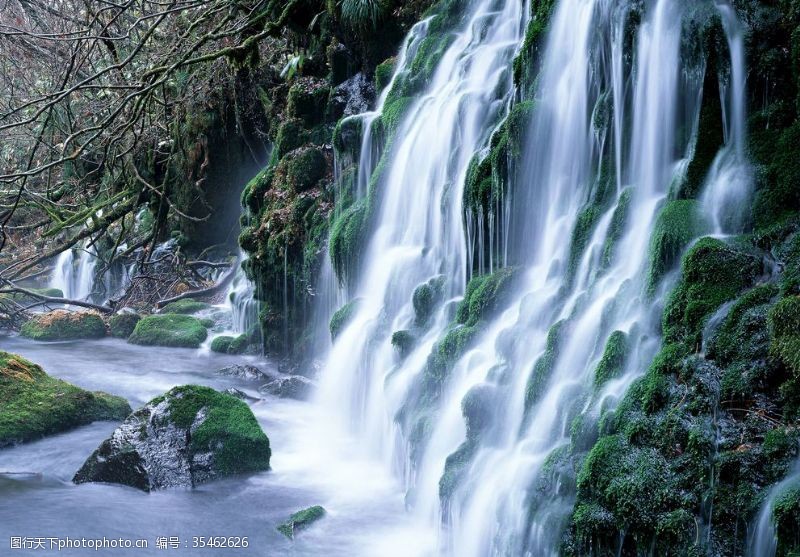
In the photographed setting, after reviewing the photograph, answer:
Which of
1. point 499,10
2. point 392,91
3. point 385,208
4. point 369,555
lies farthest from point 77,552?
point 499,10

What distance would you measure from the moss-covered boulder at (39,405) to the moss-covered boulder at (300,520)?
335 centimetres

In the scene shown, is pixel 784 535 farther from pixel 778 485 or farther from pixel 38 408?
pixel 38 408

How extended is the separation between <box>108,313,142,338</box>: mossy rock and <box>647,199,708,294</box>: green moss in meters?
12.2

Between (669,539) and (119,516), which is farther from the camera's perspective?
(119,516)

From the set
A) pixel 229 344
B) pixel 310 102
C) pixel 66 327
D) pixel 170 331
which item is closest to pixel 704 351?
pixel 310 102

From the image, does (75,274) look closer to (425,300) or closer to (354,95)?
Answer: (354,95)

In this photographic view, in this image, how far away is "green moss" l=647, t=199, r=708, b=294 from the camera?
5.99 metres

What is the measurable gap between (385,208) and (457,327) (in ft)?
10.1

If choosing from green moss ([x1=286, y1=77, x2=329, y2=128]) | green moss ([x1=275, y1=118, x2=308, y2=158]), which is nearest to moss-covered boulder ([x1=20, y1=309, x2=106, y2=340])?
green moss ([x1=275, y1=118, x2=308, y2=158])

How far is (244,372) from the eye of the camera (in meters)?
12.1

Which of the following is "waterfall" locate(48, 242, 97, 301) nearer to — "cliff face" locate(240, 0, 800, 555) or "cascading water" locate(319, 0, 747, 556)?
"cascading water" locate(319, 0, 747, 556)

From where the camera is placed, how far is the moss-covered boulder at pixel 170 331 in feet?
48.4

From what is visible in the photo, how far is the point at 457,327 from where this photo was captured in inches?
314

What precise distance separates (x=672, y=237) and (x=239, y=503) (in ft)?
13.7
